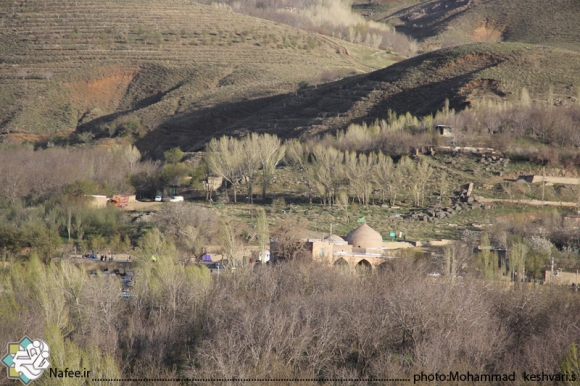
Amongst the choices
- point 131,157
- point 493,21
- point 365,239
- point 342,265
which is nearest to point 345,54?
point 493,21

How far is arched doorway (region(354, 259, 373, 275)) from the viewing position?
32.0 meters

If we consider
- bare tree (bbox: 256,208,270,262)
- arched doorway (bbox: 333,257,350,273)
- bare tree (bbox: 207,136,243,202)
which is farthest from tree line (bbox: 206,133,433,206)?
arched doorway (bbox: 333,257,350,273)

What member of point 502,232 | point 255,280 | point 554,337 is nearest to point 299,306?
point 255,280

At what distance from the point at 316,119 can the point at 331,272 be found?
106 feet

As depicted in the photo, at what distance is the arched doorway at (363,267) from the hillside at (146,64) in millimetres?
35784

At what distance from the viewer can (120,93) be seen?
83.1m

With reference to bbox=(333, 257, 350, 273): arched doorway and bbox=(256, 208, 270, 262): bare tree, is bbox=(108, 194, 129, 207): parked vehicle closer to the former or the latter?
bbox=(256, 208, 270, 262): bare tree

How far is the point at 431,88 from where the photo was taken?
62781mm

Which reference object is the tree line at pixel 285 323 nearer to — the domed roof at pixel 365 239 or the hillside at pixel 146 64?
the domed roof at pixel 365 239

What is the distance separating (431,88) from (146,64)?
33310mm

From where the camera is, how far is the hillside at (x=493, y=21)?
90.9 meters

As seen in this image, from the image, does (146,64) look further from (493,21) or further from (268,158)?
(493,21)

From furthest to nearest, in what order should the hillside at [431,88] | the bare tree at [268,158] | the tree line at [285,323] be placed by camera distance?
the hillside at [431,88] < the bare tree at [268,158] < the tree line at [285,323]

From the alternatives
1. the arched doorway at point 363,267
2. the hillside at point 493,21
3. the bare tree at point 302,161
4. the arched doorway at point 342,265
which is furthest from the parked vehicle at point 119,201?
the hillside at point 493,21
